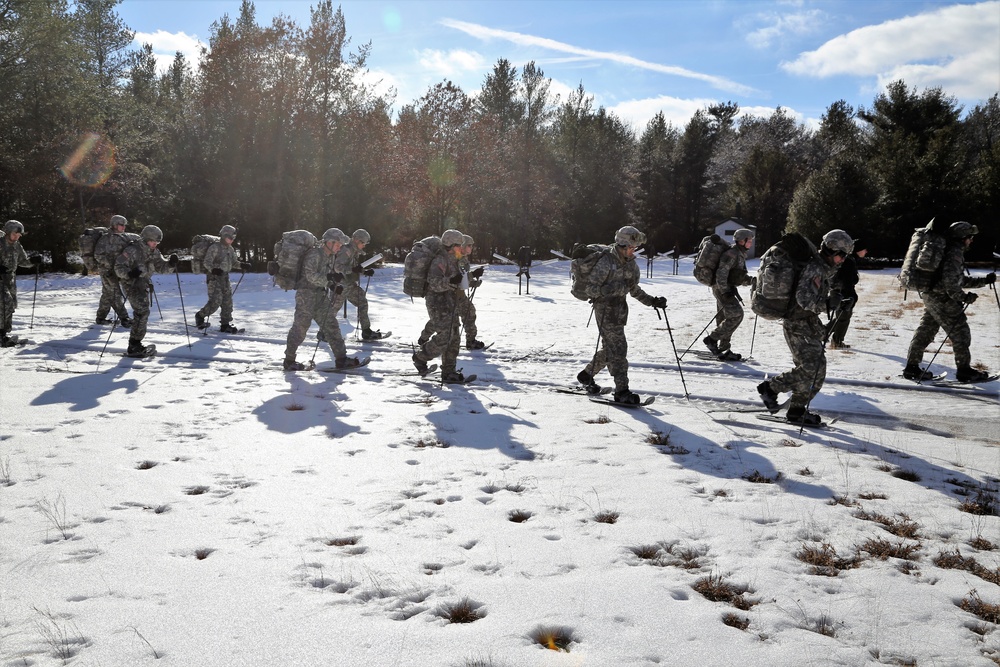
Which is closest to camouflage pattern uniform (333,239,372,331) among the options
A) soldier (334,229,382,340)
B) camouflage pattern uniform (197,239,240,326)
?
soldier (334,229,382,340)

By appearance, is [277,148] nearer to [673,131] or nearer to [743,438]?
[743,438]

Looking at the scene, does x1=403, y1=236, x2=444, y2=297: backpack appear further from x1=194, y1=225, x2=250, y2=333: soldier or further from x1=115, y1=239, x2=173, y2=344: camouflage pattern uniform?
x1=194, y1=225, x2=250, y2=333: soldier

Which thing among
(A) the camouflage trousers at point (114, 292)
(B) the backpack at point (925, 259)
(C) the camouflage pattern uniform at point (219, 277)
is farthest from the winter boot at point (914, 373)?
(A) the camouflage trousers at point (114, 292)

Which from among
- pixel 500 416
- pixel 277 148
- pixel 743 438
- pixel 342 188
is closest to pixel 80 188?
pixel 277 148

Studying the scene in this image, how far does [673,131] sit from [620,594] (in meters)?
63.3

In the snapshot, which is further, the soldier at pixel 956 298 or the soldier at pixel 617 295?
the soldier at pixel 956 298

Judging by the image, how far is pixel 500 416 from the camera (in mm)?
7711

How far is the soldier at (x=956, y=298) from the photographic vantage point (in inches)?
365

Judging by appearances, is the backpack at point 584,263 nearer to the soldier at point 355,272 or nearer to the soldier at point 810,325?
the soldier at point 810,325

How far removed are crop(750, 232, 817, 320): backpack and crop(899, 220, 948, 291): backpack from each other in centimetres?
339

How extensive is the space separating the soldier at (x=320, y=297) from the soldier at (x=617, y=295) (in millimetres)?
3816

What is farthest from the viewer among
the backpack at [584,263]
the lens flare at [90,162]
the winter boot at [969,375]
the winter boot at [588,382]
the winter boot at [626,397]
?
the lens flare at [90,162]

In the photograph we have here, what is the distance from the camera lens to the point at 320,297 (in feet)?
33.0

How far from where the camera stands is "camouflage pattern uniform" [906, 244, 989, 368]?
30.4 ft
